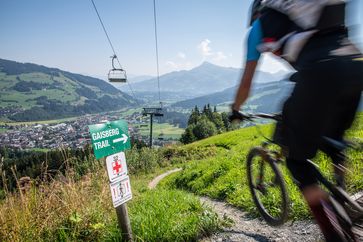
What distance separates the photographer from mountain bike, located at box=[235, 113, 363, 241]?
2.34 m

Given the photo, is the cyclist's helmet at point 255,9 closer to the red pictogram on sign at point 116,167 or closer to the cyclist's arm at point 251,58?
the cyclist's arm at point 251,58

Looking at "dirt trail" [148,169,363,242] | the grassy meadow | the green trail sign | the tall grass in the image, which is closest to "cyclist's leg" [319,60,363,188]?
the grassy meadow

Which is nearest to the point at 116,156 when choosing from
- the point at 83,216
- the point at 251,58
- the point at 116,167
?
the point at 116,167

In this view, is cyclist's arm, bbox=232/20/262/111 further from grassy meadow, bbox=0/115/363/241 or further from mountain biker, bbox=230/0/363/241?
grassy meadow, bbox=0/115/363/241

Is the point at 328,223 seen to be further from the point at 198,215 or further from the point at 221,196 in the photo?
the point at 221,196

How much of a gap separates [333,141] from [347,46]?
0.74 m

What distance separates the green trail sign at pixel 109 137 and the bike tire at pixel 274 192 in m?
1.78

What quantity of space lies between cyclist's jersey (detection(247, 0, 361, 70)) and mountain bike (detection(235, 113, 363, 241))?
0.68 m

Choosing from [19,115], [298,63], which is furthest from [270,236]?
[19,115]

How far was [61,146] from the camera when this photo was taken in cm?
581

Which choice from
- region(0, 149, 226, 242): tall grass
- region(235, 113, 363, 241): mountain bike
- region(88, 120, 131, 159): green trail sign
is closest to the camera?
region(235, 113, 363, 241): mountain bike

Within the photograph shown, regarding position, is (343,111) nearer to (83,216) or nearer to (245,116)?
(245,116)

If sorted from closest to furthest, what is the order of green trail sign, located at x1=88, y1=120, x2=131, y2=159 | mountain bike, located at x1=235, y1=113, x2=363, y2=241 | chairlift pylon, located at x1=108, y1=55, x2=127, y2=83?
mountain bike, located at x1=235, y1=113, x2=363, y2=241
green trail sign, located at x1=88, y1=120, x2=131, y2=159
chairlift pylon, located at x1=108, y1=55, x2=127, y2=83

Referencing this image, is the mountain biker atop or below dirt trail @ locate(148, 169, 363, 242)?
atop
